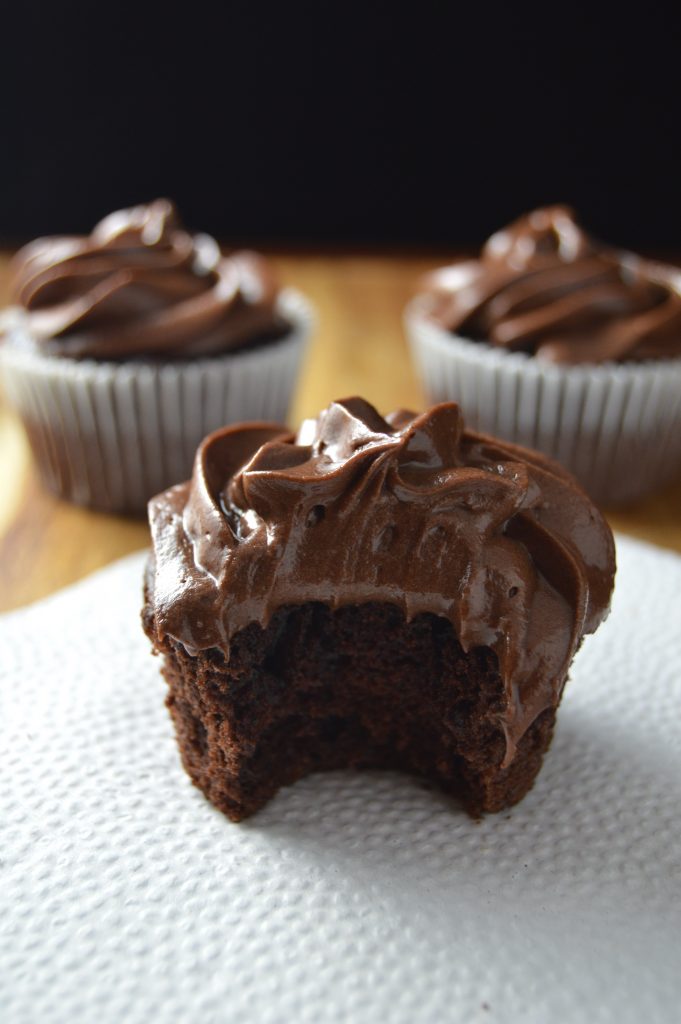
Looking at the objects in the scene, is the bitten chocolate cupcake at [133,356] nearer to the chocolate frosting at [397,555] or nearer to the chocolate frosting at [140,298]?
the chocolate frosting at [140,298]

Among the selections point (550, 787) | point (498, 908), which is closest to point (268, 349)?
point (550, 787)

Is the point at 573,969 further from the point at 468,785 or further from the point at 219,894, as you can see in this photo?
the point at 219,894

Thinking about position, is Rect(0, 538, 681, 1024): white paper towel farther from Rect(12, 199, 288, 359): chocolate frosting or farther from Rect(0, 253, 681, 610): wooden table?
Rect(12, 199, 288, 359): chocolate frosting

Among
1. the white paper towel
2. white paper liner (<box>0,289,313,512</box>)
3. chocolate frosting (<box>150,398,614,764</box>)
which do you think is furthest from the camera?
white paper liner (<box>0,289,313,512</box>)

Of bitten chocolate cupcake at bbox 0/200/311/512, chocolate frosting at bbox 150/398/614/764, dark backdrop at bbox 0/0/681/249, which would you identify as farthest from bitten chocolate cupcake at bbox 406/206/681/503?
dark backdrop at bbox 0/0/681/249

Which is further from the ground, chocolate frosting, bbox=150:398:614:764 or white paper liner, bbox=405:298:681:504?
chocolate frosting, bbox=150:398:614:764

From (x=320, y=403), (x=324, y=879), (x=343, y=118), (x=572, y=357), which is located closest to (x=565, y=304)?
(x=572, y=357)
